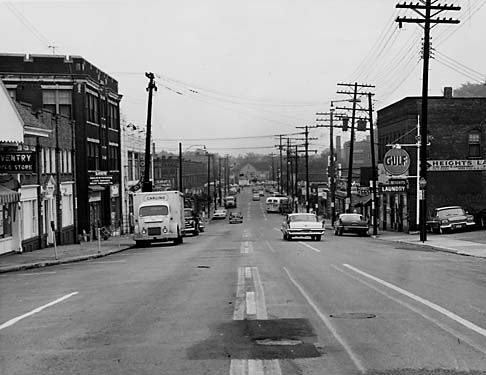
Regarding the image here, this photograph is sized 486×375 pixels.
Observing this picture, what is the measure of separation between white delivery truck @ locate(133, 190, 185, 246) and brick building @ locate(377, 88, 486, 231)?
19.6 m

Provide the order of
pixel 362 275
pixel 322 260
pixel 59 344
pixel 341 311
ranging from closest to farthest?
pixel 59 344 → pixel 341 311 → pixel 362 275 → pixel 322 260

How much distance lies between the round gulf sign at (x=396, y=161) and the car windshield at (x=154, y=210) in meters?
→ 17.9

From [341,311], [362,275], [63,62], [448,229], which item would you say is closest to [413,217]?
Answer: [448,229]

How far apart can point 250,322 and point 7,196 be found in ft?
71.1

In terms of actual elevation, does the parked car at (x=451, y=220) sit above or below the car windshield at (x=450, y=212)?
below

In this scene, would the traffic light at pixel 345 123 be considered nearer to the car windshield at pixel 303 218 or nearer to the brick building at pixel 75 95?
the brick building at pixel 75 95

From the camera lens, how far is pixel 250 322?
11.4m

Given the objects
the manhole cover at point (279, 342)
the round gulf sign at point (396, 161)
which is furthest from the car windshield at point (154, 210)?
the manhole cover at point (279, 342)

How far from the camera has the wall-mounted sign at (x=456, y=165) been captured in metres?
54.1

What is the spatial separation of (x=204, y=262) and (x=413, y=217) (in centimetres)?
3255

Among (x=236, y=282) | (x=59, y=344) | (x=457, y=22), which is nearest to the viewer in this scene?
(x=59, y=344)

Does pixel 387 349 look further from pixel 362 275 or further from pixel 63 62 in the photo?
pixel 63 62

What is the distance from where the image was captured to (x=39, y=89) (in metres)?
45.6

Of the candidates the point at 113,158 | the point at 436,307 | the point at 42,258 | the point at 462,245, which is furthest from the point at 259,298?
the point at 113,158
